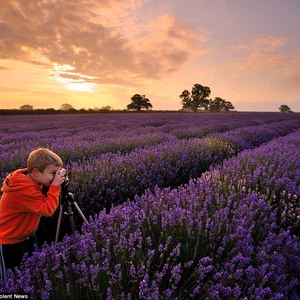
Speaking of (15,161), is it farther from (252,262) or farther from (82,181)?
(252,262)

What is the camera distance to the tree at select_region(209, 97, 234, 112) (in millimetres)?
87188

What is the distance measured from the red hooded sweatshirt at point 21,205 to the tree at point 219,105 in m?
87.7

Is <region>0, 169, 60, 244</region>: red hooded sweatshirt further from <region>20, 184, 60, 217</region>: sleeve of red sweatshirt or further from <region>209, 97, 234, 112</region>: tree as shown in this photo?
<region>209, 97, 234, 112</region>: tree

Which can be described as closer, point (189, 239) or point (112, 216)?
point (189, 239)

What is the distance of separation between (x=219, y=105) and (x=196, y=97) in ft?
64.4

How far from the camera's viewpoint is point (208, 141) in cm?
616

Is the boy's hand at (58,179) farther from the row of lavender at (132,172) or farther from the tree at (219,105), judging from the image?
the tree at (219,105)

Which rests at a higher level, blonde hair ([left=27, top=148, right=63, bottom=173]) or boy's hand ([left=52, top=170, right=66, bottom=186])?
blonde hair ([left=27, top=148, right=63, bottom=173])

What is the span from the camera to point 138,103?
71438mm

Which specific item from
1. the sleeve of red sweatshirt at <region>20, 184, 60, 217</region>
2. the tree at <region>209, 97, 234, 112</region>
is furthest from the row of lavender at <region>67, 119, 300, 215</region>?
the tree at <region>209, 97, 234, 112</region>

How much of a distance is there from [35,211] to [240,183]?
81.7 inches

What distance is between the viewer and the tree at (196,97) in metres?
74.3

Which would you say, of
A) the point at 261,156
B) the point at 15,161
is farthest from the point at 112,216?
the point at 15,161

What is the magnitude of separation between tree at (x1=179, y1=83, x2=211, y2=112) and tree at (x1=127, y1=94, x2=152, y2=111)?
10858 millimetres
